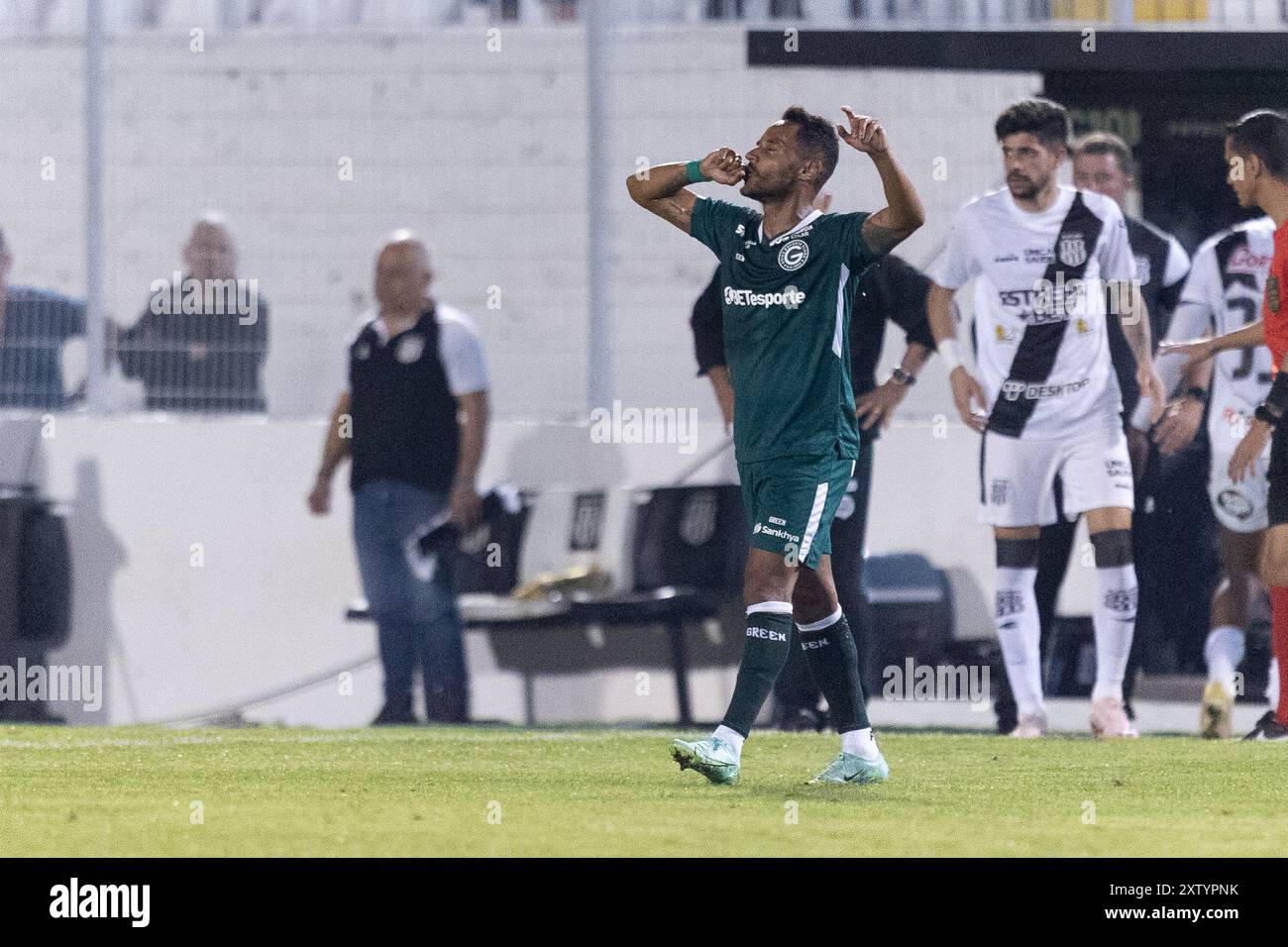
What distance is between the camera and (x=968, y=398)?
1055 cm

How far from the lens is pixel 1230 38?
13164 millimetres

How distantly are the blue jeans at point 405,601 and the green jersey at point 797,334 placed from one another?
14.4 feet

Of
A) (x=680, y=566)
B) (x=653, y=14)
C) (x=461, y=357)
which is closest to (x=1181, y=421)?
(x=680, y=566)

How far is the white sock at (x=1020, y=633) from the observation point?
10.4 metres

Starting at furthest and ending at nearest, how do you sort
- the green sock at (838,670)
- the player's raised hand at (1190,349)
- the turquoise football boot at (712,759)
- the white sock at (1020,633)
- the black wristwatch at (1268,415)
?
the white sock at (1020,633)
the player's raised hand at (1190,349)
the black wristwatch at (1268,415)
the green sock at (838,670)
the turquoise football boot at (712,759)

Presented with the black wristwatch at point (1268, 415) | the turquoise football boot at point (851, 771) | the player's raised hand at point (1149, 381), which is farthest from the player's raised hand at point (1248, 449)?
the turquoise football boot at point (851, 771)

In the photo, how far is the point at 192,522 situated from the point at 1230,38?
591cm

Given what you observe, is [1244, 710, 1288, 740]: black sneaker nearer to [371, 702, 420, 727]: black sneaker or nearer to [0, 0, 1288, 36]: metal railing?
[371, 702, 420, 727]: black sneaker

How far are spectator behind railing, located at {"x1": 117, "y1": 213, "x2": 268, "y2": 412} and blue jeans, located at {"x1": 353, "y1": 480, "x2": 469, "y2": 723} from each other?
1.36m

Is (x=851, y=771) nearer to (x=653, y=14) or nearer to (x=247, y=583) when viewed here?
(x=247, y=583)

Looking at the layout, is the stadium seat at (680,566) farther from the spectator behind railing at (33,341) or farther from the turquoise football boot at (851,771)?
the turquoise football boot at (851,771)

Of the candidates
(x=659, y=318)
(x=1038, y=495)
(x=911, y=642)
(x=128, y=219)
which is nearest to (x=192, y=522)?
(x=128, y=219)

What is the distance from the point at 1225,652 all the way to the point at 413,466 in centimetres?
381
